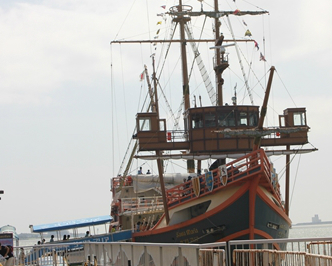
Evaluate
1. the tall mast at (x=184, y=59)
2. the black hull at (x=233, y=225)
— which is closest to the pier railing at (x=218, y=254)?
the black hull at (x=233, y=225)

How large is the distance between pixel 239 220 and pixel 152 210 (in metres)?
11.0

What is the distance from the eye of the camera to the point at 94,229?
3956 cm

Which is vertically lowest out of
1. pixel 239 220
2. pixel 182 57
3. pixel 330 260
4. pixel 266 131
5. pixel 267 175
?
pixel 330 260

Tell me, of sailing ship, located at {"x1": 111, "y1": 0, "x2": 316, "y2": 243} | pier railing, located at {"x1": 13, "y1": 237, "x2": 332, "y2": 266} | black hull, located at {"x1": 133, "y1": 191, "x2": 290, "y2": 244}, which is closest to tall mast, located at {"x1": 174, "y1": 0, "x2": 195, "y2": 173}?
sailing ship, located at {"x1": 111, "y1": 0, "x2": 316, "y2": 243}

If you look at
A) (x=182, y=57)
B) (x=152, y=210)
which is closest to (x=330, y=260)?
(x=152, y=210)

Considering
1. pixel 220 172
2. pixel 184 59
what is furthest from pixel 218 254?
pixel 184 59

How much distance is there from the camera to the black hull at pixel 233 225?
2947 cm

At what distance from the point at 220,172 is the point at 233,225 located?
2526 millimetres

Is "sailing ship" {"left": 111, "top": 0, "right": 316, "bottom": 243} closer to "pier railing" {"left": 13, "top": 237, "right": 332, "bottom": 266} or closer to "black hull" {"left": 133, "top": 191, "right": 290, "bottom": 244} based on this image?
"black hull" {"left": 133, "top": 191, "right": 290, "bottom": 244}

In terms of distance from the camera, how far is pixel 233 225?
97.9 ft

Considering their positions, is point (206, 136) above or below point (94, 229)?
above

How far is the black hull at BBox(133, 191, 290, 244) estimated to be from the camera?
29.5 m

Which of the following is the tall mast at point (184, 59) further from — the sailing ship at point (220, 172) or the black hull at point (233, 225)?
the black hull at point (233, 225)

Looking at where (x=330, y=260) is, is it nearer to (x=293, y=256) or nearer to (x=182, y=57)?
(x=293, y=256)
